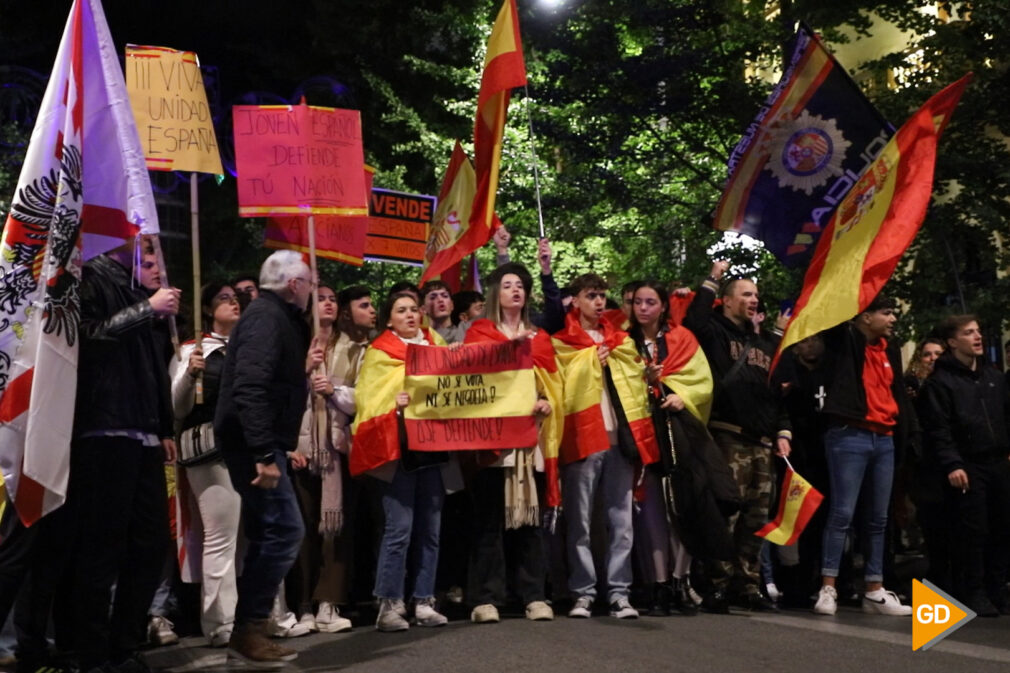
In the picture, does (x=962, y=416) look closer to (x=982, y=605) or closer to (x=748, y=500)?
(x=982, y=605)

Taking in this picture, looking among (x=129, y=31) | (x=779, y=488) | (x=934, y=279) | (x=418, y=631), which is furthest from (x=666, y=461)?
(x=129, y=31)

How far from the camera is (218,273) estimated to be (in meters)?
23.8

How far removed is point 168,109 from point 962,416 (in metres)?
5.80

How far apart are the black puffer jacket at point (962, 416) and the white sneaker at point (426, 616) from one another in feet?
12.6

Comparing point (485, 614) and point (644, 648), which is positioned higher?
point (485, 614)

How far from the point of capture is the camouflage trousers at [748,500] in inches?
381

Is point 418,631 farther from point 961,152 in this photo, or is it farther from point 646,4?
point 646,4

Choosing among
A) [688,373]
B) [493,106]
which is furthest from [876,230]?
[493,106]

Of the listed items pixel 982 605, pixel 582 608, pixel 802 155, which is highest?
pixel 802 155

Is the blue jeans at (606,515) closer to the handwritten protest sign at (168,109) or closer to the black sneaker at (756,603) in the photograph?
the black sneaker at (756,603)

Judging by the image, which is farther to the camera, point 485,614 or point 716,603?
point 716,603

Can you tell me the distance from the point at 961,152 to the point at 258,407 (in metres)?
9.07

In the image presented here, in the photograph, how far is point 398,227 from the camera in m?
13.6

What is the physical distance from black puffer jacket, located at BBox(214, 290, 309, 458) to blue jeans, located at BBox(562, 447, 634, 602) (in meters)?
2.39
